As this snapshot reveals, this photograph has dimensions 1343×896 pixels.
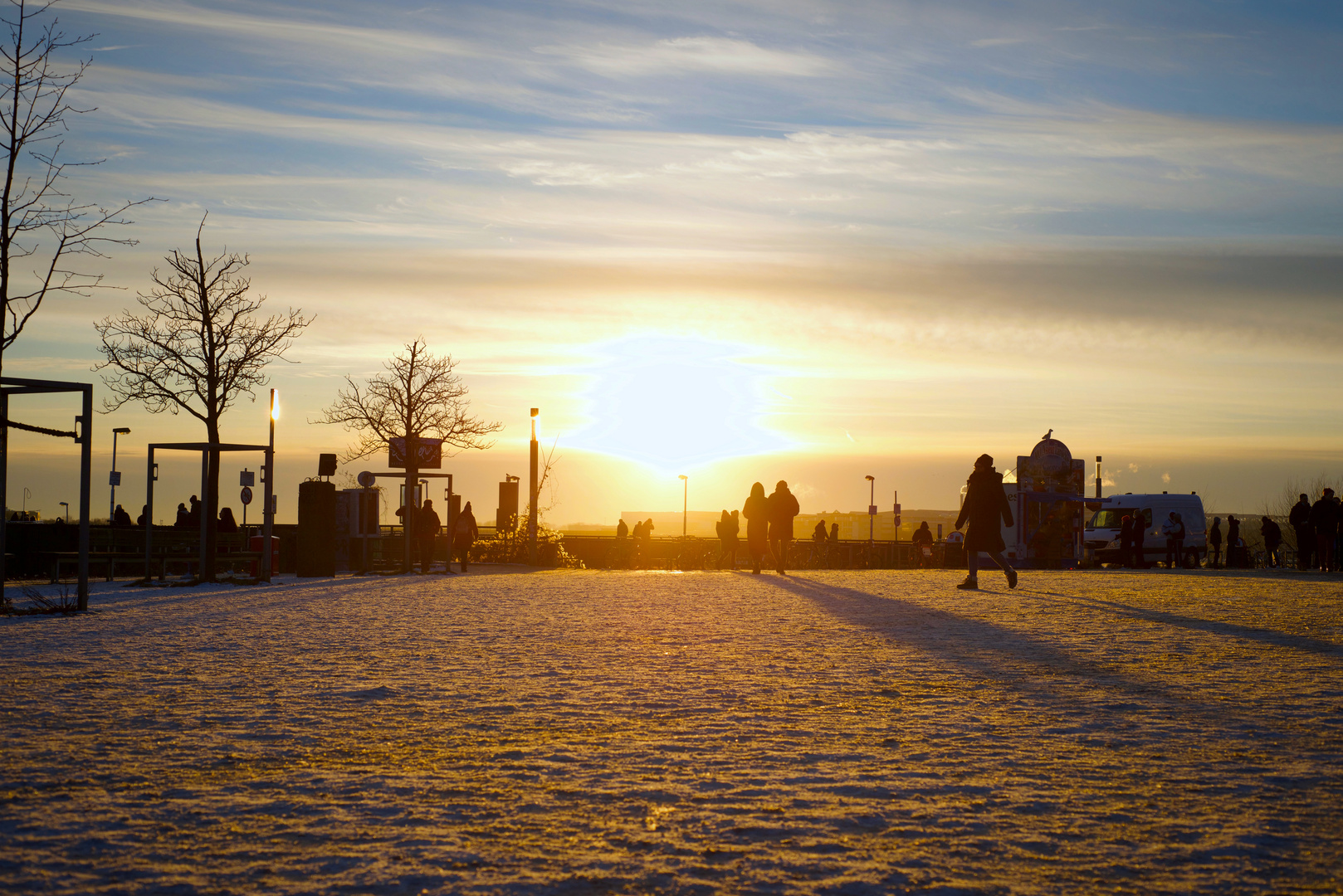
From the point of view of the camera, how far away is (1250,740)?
6.53 metres

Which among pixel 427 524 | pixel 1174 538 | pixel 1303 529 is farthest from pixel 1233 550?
pixel 427 524

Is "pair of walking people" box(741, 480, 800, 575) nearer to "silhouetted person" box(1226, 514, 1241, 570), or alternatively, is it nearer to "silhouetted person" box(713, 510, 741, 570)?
"silhouetted person" box(713, 510, 741, 570)

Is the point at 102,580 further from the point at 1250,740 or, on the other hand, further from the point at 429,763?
the point at 1250,740

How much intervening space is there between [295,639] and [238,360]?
15.4 meters

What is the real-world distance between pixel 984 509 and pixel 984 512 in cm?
4

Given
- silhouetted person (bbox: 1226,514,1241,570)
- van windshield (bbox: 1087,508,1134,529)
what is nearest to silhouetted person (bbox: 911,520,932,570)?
van windshield (bbox: 1087,508,1134,529)

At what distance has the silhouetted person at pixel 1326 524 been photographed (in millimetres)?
28172

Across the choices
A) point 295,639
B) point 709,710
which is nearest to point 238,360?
point 295,639

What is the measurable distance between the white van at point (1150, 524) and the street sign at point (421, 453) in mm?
22881

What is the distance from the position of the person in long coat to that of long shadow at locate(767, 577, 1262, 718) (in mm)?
2030

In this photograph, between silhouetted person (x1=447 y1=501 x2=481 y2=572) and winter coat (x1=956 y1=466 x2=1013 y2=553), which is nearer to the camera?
winter coat (x1=956 y1=466 x2=1013 y2=553)

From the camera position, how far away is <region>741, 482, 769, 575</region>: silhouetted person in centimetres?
2514

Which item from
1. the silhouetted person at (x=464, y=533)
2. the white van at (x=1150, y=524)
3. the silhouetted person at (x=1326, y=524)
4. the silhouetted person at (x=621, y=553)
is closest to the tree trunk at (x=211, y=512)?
the silhouetted person at (x=464, y=533)

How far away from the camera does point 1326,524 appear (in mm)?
28156
